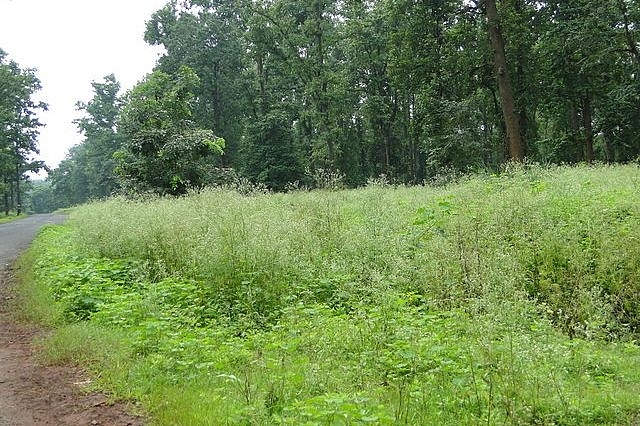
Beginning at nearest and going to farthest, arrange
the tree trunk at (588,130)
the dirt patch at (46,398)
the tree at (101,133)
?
the dirt patch at (46,398)
the tree trunk at (588,130)
the tree at (101,133)

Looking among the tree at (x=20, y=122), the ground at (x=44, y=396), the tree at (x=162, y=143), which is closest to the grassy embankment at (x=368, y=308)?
the ground at (x=44, y=396)

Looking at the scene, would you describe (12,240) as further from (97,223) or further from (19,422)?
(19,422)

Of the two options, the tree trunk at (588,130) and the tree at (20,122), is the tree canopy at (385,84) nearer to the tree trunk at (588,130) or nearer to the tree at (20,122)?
the tree trunk at (588,130)

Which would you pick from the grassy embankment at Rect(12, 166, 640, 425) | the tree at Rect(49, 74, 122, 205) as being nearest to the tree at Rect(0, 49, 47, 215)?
the tree at Rect(49, 74, 122, 205)

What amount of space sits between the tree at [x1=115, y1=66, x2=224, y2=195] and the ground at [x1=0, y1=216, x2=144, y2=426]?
699 inches

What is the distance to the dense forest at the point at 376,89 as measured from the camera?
24547 mm

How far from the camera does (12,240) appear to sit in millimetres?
20953

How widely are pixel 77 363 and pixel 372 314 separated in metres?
3.62

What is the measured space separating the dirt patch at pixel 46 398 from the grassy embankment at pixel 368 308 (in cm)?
23

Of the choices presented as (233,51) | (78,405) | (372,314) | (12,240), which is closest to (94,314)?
(78,405)

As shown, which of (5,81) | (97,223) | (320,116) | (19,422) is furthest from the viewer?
(5,81)

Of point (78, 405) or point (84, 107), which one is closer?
point (78, 405)

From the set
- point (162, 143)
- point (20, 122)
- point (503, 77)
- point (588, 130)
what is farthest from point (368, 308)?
point (20, 122)

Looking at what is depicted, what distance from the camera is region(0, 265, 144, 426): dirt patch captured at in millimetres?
4602
